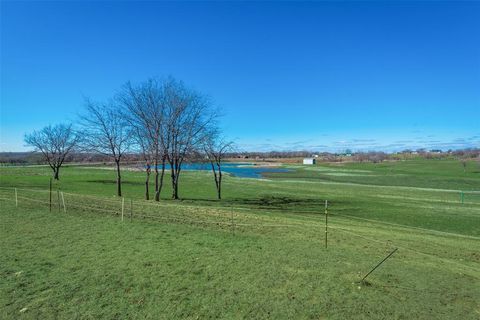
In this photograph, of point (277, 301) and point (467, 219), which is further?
point (467, 219)

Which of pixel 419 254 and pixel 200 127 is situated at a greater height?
pixel 200 127

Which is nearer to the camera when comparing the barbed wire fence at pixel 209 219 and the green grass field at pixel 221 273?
the green grass field at pixel 221 273

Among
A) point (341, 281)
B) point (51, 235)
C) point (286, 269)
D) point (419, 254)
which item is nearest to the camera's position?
point (341, 281)

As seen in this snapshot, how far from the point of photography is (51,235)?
1214 centimetres

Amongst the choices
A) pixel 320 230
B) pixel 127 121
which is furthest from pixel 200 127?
pixel 320 230

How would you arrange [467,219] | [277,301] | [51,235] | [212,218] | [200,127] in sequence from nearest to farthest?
[277,301], [51,235], [212,218], [467,219], [200,127]

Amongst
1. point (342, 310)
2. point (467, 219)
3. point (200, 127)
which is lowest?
point (467, 219)

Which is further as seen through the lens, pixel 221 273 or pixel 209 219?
pixel 209 219

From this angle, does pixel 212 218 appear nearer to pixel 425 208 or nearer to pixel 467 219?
pixel 467 219

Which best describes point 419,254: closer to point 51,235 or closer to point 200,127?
point 51,235

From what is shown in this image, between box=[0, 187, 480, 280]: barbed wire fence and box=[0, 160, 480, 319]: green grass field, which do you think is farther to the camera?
box=[0, 187, 480, 280]: barbed wire fence

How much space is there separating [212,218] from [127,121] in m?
16.7

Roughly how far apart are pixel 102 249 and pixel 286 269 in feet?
17.5

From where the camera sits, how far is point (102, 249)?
10227mm
